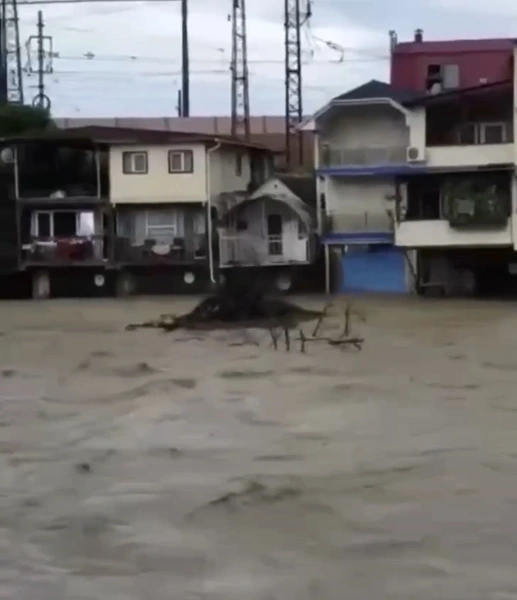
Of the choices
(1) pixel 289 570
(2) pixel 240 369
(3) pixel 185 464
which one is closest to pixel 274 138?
(2) pixel 240 369

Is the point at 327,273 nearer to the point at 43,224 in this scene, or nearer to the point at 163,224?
the point at 163,224

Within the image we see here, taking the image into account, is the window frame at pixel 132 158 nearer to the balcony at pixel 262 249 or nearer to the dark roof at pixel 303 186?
the balcony at pixel 262 249

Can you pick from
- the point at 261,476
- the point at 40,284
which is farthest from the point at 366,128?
the point at 261,476

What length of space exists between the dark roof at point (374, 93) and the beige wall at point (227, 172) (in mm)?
4832

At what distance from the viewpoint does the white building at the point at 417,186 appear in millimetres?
40938

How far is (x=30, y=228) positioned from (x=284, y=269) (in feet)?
26.9

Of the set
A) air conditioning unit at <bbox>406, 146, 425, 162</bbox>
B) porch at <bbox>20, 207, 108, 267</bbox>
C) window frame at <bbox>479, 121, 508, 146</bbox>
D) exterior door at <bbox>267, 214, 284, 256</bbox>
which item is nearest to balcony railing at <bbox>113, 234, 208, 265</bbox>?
porch at <bbox>20, 207, 108, 267</bbox>

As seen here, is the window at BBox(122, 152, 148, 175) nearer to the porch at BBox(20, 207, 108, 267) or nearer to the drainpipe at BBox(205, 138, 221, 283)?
the porch at BBox(20, 207, 108, 267)

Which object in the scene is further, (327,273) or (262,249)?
(262,249)

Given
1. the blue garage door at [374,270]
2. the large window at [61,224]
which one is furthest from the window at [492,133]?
the large window at [61,224]

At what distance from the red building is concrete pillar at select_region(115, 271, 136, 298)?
39.4ft

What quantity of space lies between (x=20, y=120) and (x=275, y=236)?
537 inches

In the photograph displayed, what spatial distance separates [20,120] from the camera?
54406mm

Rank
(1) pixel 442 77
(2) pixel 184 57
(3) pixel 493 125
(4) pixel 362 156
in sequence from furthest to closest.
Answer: (2) pixel 184 57 < (1) pixel 442 77 < (4) pixel 362 156 < (3) pixel 493 125
